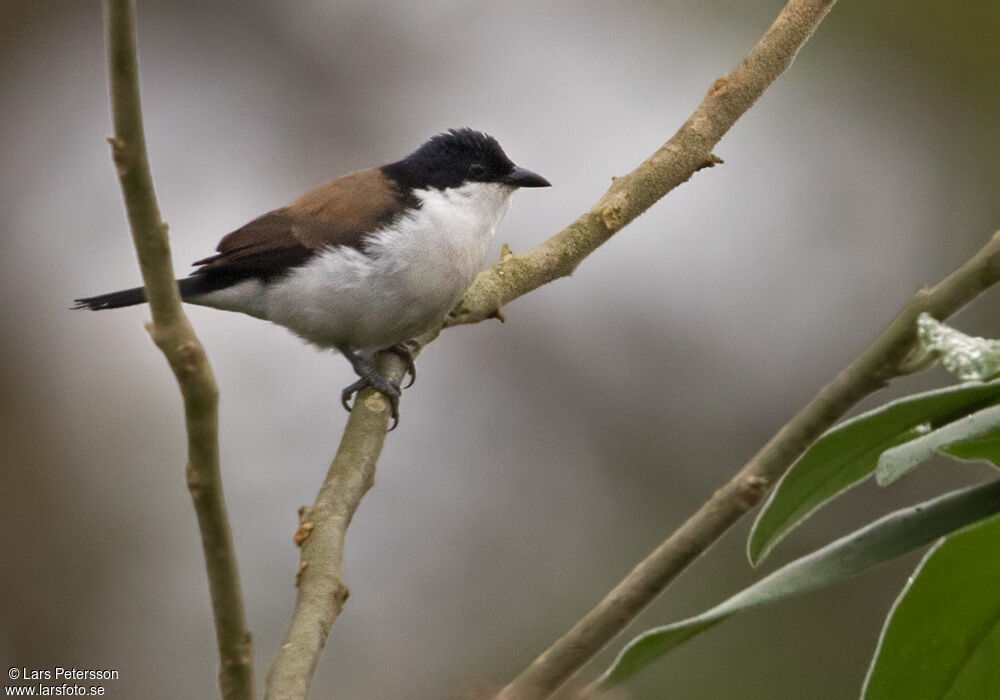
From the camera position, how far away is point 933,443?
3.14 ft

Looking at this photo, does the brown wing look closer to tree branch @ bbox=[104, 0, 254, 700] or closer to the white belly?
the white belly

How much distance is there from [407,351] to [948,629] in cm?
267

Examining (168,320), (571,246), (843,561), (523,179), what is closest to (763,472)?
(843,561)

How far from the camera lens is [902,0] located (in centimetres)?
649

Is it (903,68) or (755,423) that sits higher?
(903,68)

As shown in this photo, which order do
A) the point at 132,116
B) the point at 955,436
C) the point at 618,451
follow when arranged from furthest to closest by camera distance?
the point at 618,451
the point at 132,116
the point at 955,436

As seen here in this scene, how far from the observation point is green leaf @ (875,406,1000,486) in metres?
0.92

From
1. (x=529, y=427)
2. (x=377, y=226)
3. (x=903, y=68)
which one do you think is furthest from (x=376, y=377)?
(x=903, y=68)

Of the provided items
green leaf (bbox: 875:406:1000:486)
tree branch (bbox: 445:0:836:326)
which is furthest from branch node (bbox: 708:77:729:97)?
green leaf (bbox: 875:406:1000:486)

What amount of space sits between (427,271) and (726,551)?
2627 mm

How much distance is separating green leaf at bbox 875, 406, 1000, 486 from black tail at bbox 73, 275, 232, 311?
2.75 meters

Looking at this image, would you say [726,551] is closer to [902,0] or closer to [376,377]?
[376,377]

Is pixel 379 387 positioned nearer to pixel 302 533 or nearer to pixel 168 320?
pixel 302 533

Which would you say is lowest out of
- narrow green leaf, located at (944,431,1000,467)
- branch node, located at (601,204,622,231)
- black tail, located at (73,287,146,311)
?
narrow green leaf, located at (944,431,1000,467)
